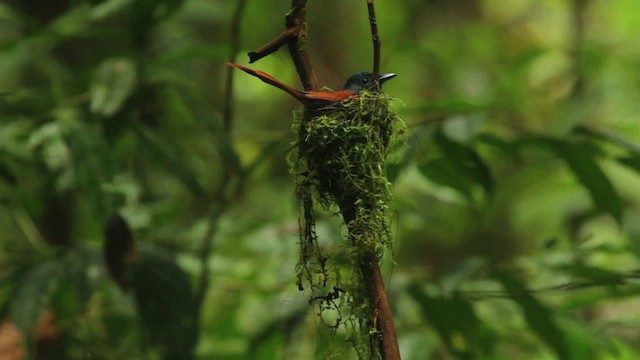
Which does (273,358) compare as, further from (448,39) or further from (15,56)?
(448,39)

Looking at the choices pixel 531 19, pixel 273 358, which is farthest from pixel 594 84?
pixel 531 19

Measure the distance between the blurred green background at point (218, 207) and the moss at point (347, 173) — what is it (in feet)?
0.34

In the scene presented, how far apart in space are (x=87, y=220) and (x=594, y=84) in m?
1.73

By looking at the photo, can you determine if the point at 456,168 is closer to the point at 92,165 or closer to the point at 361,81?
the point at 361,81

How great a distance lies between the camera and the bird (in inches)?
30.5

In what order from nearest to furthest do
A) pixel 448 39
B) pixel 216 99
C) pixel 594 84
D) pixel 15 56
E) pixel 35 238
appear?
pixel 15 56 < pixel 35 238 < pixel 594 84 < pixel 448 39 < pixel 216 99

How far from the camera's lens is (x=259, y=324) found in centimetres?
233

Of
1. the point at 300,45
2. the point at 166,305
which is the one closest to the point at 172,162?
the point at 166,305

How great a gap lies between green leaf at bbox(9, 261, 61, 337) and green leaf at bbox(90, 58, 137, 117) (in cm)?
33

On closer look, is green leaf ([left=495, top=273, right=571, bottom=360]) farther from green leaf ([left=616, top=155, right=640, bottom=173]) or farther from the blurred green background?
green leaf ([left=616, top=155, right=640, bottom=173])

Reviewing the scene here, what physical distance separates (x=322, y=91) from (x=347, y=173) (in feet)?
0.33

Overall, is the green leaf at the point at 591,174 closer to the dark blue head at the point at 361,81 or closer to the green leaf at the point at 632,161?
the green leaf at the point at 632,161

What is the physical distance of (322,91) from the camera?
877 millimetres

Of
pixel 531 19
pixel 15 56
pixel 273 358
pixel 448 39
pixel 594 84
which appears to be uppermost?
pixel 531 19
